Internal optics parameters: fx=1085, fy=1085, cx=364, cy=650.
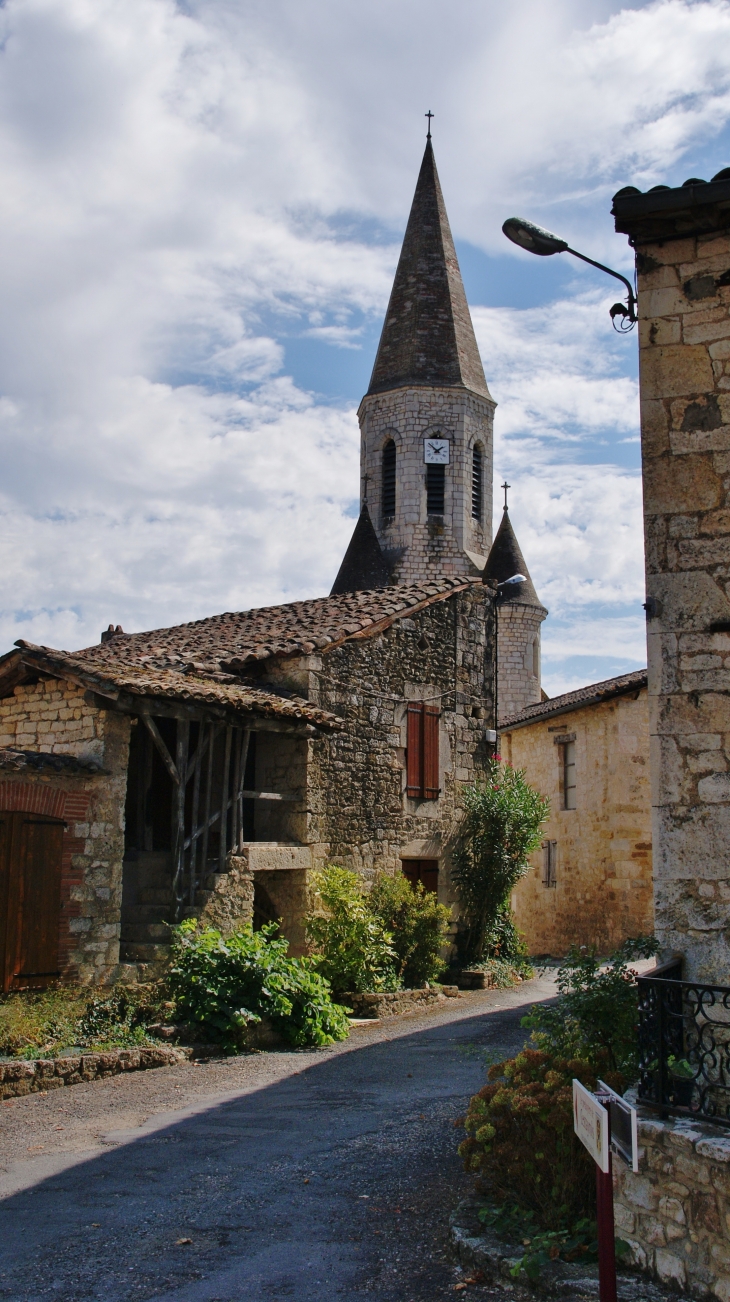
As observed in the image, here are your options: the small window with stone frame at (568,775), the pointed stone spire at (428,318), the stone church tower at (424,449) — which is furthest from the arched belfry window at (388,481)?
the small window with stone frame at (568,775)

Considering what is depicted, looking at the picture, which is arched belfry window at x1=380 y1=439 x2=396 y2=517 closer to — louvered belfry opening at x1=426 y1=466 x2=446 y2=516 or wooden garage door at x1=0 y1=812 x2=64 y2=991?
→ louvered belfry opening at x1=426 y1=466 x2=446 y2=516

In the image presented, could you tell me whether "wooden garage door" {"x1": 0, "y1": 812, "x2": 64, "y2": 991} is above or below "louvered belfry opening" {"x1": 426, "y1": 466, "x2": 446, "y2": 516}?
below

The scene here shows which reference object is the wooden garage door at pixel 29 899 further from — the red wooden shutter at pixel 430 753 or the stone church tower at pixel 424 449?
the stone church tower at pixel 424 449

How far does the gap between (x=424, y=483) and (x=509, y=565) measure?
12.5 ft

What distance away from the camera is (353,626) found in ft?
44.7

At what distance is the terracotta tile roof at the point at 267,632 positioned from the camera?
12.9 m

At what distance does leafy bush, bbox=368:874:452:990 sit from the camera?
13.1 meters

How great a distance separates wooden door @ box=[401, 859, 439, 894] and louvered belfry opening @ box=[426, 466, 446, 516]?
21083 millimetres

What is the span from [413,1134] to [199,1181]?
1451 mm

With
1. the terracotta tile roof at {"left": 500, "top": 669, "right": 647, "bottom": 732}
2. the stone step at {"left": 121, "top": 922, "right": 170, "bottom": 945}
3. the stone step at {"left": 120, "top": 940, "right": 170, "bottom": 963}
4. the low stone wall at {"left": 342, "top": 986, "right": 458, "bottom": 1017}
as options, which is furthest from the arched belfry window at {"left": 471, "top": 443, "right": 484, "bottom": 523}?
the stone step at {"left": 120, "top": 940, "right": 170, "bottom": 963}

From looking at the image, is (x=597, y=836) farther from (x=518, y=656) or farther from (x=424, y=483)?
(x=424, y=483)

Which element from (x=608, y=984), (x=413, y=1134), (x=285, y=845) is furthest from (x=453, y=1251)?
(x=285, y=845)

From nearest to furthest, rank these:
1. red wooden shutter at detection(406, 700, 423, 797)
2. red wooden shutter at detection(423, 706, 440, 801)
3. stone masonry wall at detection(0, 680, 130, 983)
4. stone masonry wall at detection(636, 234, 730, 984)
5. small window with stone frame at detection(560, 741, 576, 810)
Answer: stone masonry wall at detection(636, 234, 730, 984), stone masonry wall at detection(0, 680, 130, 983), red wooden shutter at detection(406, 700, 423, 797), red wooden shutter at detection(423, 706, 440, 801), small window with stone frame at detection(560, 741, 576, 810)

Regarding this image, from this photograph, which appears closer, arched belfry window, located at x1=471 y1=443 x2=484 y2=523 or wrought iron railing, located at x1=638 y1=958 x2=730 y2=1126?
wrought iron railing, located at x1=638 y1=958 x2=730 y2=1126
